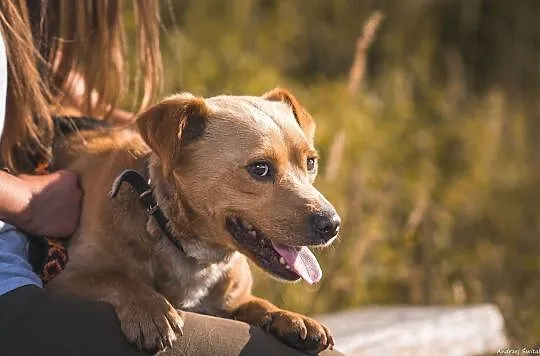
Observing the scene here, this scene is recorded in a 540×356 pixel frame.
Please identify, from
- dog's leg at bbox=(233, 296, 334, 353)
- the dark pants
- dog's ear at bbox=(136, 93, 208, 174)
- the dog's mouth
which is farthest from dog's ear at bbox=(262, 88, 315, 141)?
the dark pants

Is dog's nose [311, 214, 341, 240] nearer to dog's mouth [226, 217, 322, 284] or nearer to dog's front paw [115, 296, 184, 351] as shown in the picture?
Result: dog's mouth [226, 217, 322, 284]

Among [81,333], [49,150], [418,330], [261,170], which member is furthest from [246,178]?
[418,330]

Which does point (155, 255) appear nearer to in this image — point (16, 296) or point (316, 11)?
point (16, 296)

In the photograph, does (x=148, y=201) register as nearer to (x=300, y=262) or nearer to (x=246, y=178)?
(x=246, y=178)

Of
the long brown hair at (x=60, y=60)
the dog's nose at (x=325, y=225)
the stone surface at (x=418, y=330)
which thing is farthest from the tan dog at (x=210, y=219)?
the stone surface at (x=418, y=330)

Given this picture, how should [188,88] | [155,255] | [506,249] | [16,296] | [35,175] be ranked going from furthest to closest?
[506,249] → [188,88] → [35,175] → [155,255] → [16,296]

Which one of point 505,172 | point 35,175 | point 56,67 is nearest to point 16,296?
point 35,175

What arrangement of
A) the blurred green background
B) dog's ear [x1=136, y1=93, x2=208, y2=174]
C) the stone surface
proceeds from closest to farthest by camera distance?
1. dog's ear [x1=136, y1=93, x2=208, y2=174]
2. the stone surface
3. the blurred green background

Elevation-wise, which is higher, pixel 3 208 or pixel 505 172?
pixel 3 208

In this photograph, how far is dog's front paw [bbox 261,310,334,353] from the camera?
105 inches

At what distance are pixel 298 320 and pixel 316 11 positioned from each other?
4382 mm

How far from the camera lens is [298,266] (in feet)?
8.82

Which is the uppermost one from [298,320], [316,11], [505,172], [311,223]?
[311,223]

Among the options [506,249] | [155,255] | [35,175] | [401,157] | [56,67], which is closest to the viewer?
[155,255]
